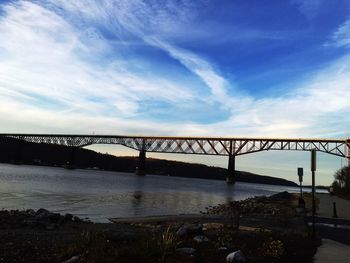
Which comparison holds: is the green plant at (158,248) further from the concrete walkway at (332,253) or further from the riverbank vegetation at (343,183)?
the riverbank vegetation at (343,183)

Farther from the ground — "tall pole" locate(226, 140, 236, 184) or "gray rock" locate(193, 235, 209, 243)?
"tall pole" locate(226, 140, 236, 184)

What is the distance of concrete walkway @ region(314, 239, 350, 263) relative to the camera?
509 inches

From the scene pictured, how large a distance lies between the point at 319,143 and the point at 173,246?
141586 millimetres

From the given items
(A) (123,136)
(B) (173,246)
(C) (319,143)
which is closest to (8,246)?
(B) (173,246)

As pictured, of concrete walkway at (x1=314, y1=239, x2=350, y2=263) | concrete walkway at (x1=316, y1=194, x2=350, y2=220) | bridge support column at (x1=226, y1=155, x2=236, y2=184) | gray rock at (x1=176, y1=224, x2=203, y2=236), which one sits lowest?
concrete walkway at (x1=314, y1=239, x2=350, y2=263)

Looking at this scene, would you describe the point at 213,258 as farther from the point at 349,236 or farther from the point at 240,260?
the point at 349,236

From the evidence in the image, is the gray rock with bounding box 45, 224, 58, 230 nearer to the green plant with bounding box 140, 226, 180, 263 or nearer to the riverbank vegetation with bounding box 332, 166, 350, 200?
the green plant with bounding box 140, 226, 180, 263

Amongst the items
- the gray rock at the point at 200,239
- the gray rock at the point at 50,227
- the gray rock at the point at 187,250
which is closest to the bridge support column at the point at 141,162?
the gray rock at the point at 50,227

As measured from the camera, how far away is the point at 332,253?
14008mm

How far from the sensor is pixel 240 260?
35.9ft

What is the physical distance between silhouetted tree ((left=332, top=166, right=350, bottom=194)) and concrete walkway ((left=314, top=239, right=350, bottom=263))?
5045 cm

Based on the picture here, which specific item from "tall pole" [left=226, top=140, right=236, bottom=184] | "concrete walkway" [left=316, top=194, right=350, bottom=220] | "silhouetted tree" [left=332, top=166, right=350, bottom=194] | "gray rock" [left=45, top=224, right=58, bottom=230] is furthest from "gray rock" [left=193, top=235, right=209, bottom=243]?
"tall pole" [left=226, top=140, right=236, bottom=184]

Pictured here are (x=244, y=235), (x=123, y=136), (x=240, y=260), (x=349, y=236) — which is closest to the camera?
(x=240, y=260)

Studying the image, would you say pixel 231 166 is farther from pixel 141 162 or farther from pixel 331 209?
pixel 331 209
